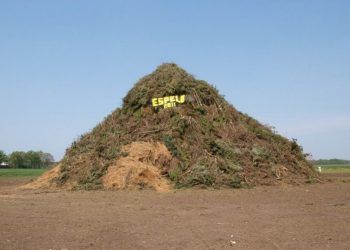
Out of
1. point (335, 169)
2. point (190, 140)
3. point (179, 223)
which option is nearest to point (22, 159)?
point (335, 169)

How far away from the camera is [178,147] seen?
2494 cm

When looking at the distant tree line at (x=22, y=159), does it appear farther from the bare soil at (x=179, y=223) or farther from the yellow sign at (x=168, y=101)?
the bare soil at (x=179, y=223)

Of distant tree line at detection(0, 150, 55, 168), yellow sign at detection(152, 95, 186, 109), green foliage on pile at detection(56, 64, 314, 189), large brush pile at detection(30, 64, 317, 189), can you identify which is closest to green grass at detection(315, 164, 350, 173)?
green foliage on pile at detection(56, 64, 314, 189)

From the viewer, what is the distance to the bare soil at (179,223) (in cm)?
905

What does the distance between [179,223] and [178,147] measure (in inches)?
525

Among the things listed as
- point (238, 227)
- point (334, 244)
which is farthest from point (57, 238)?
point (334, 244)

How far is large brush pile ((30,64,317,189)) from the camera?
23.4 metres

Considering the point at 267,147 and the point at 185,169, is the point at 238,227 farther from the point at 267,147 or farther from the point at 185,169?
the point at 267,147

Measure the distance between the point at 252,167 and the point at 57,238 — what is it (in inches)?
642

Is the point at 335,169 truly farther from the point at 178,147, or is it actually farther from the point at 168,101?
the point at 178,147

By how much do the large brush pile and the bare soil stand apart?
15.6 ft

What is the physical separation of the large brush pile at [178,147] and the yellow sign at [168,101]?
0.20 meters

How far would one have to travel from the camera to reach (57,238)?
9.51 m

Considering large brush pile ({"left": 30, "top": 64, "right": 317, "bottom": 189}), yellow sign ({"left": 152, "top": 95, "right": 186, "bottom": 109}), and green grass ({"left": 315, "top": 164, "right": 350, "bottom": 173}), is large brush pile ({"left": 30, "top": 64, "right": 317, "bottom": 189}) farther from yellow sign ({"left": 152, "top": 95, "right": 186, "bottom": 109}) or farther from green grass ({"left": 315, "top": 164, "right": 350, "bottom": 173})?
green grass ({"left": 315, "top": 164, "right": 350, "bottom": 173})
